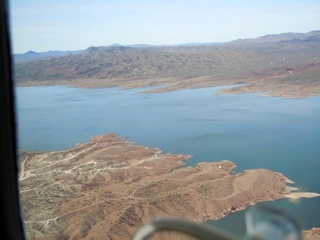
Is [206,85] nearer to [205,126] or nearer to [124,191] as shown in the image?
[205,126]

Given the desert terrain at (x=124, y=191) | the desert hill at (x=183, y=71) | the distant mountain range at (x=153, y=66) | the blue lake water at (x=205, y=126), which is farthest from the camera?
the distant mountain range at (x=153, y=66)

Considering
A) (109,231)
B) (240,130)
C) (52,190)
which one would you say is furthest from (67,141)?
(109,231)

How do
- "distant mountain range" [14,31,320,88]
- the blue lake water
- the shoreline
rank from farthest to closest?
"distant mountain range" [14,31,320,88], the shoreline, the blue lake water

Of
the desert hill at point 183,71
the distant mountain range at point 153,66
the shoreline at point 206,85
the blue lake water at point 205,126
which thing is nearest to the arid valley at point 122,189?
the blue lake water at point 205,126

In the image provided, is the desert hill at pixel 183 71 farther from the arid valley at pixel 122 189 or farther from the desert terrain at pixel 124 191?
the desert terrain at pixel 124 191

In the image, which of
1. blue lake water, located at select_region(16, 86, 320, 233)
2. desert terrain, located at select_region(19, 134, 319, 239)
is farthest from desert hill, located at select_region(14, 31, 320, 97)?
desert terrain, located at select_region(19, 134, 319, 239)

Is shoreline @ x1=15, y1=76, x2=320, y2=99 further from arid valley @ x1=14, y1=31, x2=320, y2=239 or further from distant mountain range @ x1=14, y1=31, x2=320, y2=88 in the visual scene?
arid valley @ x1=14, y1=31, x2=320, y2=239

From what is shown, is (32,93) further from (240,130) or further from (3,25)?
(3,25)
